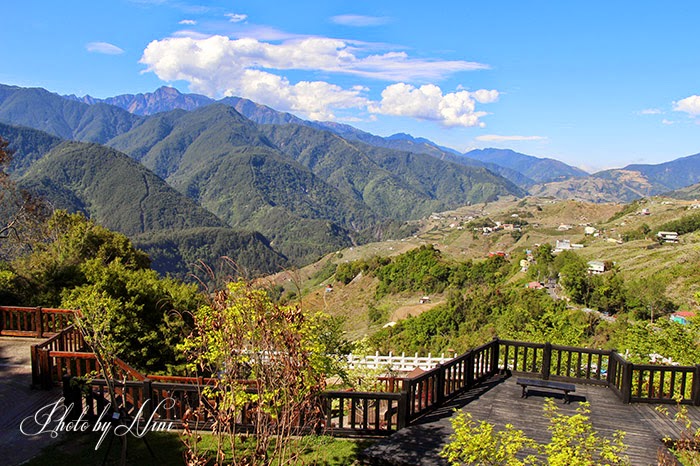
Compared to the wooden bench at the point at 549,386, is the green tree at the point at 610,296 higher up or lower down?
lower down

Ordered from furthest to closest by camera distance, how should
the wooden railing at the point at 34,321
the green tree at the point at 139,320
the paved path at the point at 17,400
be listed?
the green tree at the point at 139,320, the wooden railing at the point at 34,321, the paved path at the point at 17,400

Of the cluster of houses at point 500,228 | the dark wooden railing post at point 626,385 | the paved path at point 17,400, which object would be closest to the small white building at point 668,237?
the cluster of houses at point 500,228

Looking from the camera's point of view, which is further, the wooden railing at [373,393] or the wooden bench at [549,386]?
the wooden bench at [549,386]

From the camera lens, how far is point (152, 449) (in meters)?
7.37

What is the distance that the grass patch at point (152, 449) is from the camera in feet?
22.9

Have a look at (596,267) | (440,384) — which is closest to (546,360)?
(440,384)

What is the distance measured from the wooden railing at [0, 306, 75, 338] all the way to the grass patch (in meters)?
5.74

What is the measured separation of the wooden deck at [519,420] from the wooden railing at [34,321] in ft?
30.9

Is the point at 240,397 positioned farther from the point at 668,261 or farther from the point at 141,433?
the point at 668,261

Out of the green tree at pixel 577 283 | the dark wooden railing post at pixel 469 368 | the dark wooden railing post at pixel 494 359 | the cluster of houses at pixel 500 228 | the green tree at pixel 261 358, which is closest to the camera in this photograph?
the green tree at pixel 261 358

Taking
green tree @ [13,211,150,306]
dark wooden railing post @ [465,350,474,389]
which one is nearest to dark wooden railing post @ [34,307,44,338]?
green tree @ [13,211,150,306]

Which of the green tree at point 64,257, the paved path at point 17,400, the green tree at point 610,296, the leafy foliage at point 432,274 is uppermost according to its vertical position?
the green tree at point 64,257

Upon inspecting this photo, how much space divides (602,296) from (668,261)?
60.7 feet

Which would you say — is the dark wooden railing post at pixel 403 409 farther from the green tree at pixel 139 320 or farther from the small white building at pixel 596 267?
the small white building at pixel 596 267
